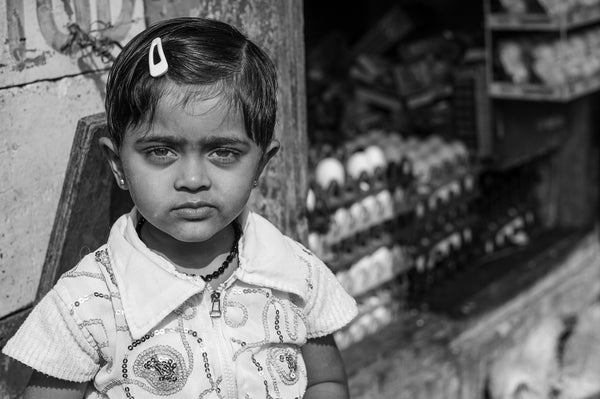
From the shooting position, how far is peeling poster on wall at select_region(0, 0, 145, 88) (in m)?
1.96

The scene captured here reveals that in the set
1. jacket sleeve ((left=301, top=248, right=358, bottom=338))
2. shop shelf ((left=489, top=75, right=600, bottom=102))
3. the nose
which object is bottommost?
shop shelf ((left=489, top=75, right=600, bottom=102))

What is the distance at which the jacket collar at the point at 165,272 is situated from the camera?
5.54 feet

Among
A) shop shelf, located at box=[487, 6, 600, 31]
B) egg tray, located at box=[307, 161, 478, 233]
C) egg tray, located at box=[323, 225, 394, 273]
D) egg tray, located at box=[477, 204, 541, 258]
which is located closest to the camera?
egg tray, located at box=[307, 161, 478, 233]

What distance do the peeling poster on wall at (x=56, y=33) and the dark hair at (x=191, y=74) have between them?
15.7 inches

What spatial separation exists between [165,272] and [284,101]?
0.90 metres

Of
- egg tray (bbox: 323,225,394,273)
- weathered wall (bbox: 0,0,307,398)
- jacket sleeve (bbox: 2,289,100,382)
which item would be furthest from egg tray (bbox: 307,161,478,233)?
jacket sleeve (bbox: 2,289,100,382)

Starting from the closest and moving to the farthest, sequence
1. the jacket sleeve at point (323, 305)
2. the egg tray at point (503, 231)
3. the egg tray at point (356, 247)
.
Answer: the jacket sleeve at point (323, 305), the egg tray at point (356, 247), the egg tray at point (503, 231)

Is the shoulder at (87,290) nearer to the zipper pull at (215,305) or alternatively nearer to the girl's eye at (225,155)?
the zipper pull at (215,305)

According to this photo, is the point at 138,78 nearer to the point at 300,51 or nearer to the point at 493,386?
the point at 300,51

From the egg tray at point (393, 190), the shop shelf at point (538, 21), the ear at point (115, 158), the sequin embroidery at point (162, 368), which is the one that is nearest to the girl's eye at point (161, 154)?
the ear at point (115, 158)

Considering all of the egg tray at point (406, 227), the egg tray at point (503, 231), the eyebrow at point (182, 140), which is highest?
the eyebrow at point (182, 140)

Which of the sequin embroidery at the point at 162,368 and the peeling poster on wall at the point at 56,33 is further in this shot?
the peeling poster on wall at the point at 56,33

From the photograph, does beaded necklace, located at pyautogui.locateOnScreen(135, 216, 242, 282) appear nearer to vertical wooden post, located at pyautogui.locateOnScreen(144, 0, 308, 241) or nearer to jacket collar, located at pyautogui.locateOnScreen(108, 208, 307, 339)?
jacket collar, located at pyautogui.locateOnScreen(108, 208, 307, 339)

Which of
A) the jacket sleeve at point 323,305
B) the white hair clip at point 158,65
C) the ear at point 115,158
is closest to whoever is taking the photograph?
the white hair clip at point 158,65
